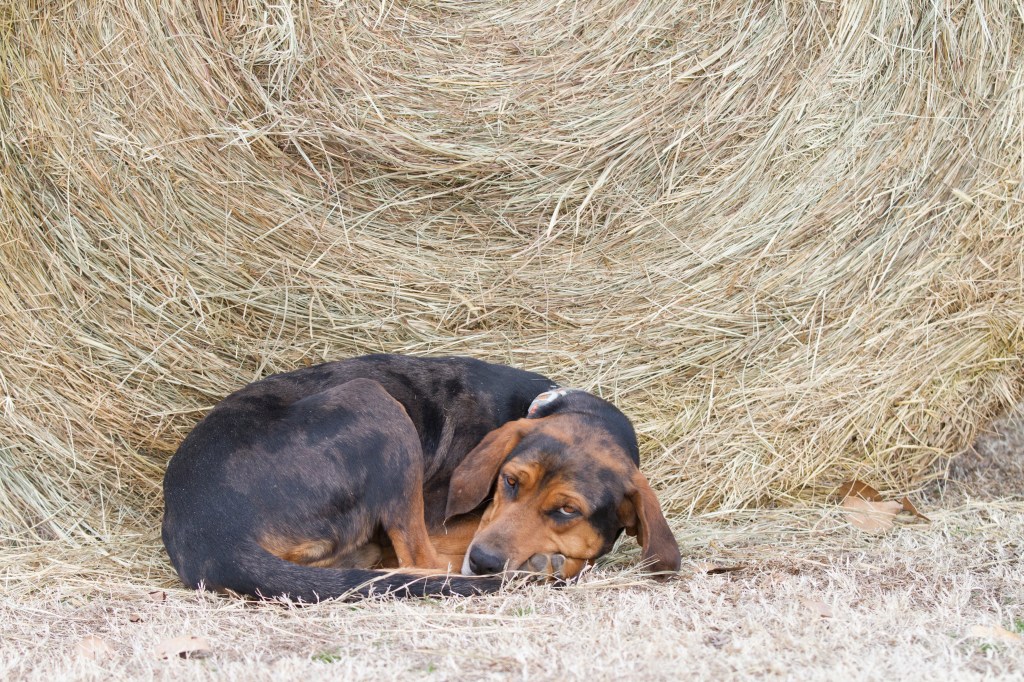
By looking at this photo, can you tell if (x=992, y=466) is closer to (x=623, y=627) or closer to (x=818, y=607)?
(x=818, y=607)

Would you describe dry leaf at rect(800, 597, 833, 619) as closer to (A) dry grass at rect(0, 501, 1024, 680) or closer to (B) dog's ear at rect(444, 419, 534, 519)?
(A) dry grass at rect(0, 501, 1024, 680)

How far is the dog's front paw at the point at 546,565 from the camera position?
3576 mm

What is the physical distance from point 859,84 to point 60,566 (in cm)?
394

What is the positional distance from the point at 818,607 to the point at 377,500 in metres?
1.58

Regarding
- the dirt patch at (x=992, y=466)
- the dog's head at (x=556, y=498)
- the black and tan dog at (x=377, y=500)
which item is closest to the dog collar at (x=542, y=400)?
the black and tan dog at (x=377, y=500)

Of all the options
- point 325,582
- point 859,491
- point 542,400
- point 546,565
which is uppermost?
point 542,400

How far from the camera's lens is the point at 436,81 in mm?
4832

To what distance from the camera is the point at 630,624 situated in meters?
2.96

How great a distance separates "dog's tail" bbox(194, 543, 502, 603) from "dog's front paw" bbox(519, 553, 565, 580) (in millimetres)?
168

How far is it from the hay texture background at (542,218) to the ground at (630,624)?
0.75m

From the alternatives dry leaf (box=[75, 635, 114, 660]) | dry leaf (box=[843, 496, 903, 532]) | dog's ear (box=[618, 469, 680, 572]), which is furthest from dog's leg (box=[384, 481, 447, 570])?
dry leaf (box=[843, 496, 903, 532])

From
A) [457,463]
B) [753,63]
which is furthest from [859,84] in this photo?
[457,463]

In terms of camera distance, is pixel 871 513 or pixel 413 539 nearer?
pixel 413 539

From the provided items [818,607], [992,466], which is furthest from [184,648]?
[992,466]
